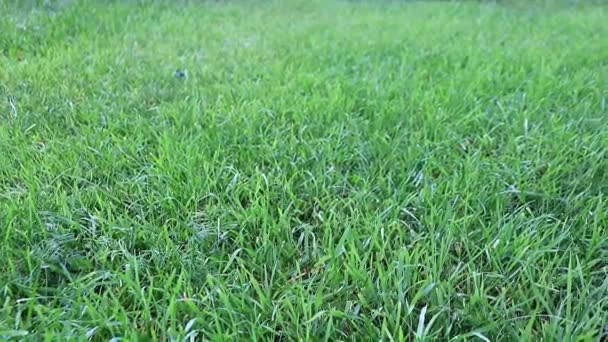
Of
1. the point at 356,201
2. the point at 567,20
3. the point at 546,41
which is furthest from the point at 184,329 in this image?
the point at 567,20

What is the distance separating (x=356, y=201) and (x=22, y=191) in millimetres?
1075

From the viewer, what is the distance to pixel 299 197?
70.9 inches

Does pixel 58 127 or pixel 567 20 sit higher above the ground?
pixel 58 127

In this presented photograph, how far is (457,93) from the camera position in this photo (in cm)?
277

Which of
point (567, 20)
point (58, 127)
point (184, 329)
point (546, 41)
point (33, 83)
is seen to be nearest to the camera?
point (184, 329)

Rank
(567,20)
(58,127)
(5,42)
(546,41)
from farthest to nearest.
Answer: (567,20) → (546,41) → (5,42) → (58,127)

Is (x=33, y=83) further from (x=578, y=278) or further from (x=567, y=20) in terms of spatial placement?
(x=567, y=20)

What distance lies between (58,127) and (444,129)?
162 centimetres

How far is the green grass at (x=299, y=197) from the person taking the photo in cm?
126

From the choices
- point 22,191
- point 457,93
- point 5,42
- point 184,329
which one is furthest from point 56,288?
point 5,42

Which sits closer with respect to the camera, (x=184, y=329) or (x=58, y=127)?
(x=184, y=329)

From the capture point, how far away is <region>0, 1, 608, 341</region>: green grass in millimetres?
1258

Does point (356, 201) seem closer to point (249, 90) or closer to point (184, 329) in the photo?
point (184, 329)

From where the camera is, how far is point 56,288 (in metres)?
1.37
